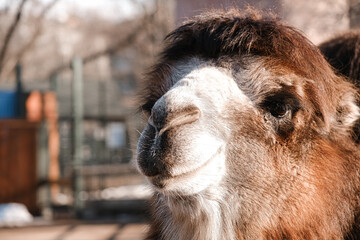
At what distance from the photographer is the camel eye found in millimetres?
3254

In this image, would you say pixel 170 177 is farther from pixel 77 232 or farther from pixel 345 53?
pixel 77 232

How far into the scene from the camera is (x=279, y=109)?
3256 millimetres

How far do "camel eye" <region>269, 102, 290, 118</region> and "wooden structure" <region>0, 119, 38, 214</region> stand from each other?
12.4 m

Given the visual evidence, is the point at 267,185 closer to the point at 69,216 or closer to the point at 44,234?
the point at 44,234

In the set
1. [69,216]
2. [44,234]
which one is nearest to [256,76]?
[44,234]

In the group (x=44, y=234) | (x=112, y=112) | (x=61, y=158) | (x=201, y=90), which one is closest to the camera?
(x=201, y=90)

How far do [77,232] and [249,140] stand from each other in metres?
8.50

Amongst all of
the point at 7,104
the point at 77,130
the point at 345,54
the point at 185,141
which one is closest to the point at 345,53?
the point at 345,54

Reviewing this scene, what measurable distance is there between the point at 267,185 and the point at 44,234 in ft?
28.2

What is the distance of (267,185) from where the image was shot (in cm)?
319

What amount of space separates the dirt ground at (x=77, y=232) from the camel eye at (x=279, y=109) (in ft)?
23.1

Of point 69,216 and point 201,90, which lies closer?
point 201,90

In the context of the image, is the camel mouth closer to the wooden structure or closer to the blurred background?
the blurred background

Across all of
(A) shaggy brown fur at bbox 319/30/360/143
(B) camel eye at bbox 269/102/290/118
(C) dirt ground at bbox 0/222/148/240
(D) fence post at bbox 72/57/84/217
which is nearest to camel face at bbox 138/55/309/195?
(B) camel eye at bbox 269/102/290/118
